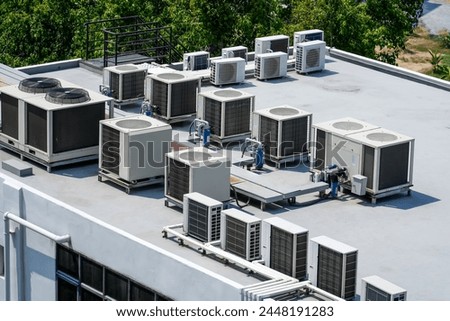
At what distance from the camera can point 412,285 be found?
2852 cm

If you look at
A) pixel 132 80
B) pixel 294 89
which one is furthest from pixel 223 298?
pixel 294 89

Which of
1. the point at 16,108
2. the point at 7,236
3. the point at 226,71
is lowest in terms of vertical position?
the point at 7,236

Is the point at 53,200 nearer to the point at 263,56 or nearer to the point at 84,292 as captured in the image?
the point at 84,292

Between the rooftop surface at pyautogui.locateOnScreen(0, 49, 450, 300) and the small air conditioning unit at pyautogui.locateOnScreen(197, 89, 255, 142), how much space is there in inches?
57.2

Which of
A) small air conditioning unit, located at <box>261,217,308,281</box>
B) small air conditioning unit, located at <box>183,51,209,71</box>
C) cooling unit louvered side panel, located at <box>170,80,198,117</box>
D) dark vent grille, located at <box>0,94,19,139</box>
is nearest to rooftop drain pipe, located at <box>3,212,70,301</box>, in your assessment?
dark vent grille, located at <box>0,94,19,139</box>

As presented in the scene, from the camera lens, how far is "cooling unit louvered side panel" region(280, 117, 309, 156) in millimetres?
35438

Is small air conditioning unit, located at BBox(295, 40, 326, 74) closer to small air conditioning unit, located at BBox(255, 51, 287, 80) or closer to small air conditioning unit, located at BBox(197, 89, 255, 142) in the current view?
small air conditioning unit, located at BBox(255, 51, 287, 80)

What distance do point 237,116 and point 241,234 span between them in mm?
8884

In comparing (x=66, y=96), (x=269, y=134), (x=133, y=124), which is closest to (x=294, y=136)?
(x=269, y=134)

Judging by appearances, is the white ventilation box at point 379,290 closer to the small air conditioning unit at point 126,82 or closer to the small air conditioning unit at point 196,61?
the small air conditioning unit at point 126,82

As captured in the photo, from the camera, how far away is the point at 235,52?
47375 millimetres

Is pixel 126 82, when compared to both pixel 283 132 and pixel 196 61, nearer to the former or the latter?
pixel 196 61

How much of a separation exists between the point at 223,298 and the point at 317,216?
20.6 ft

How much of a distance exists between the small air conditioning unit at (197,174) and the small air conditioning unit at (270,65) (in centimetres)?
1320
